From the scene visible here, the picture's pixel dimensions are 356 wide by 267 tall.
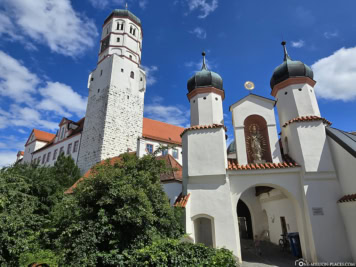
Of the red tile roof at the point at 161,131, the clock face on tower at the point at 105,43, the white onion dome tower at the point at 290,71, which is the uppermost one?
the clock face on tower at the point at 105,43

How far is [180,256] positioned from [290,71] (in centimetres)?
958

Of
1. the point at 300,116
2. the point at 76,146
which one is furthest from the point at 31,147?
the point at 300,116

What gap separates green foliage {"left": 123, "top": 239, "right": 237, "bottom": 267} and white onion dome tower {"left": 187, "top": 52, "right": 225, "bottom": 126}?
6151 millimetres

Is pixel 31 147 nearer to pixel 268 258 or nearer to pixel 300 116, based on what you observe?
pixel 268 258

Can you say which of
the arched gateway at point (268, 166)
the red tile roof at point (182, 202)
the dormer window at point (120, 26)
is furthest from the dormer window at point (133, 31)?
the red tile roof at point (182, 202)

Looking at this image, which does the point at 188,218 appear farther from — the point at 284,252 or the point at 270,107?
the point at 270,107

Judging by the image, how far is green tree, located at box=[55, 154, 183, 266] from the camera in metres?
6.51

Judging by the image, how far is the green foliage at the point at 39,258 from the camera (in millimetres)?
6778

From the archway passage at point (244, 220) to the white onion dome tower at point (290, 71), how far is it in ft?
29.9

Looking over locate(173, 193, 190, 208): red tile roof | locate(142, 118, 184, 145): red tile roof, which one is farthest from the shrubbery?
locate(142, 118, 184, 145): red tile roof

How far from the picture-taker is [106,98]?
24.8m

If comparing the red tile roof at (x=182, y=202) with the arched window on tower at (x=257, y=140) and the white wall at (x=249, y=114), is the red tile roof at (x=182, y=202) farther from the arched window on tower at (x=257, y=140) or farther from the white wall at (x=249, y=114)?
the arched window on tower at (x=257, y=140)

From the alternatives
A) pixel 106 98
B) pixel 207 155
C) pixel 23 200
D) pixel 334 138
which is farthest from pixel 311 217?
pixel 106 98

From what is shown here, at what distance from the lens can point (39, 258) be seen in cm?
752
